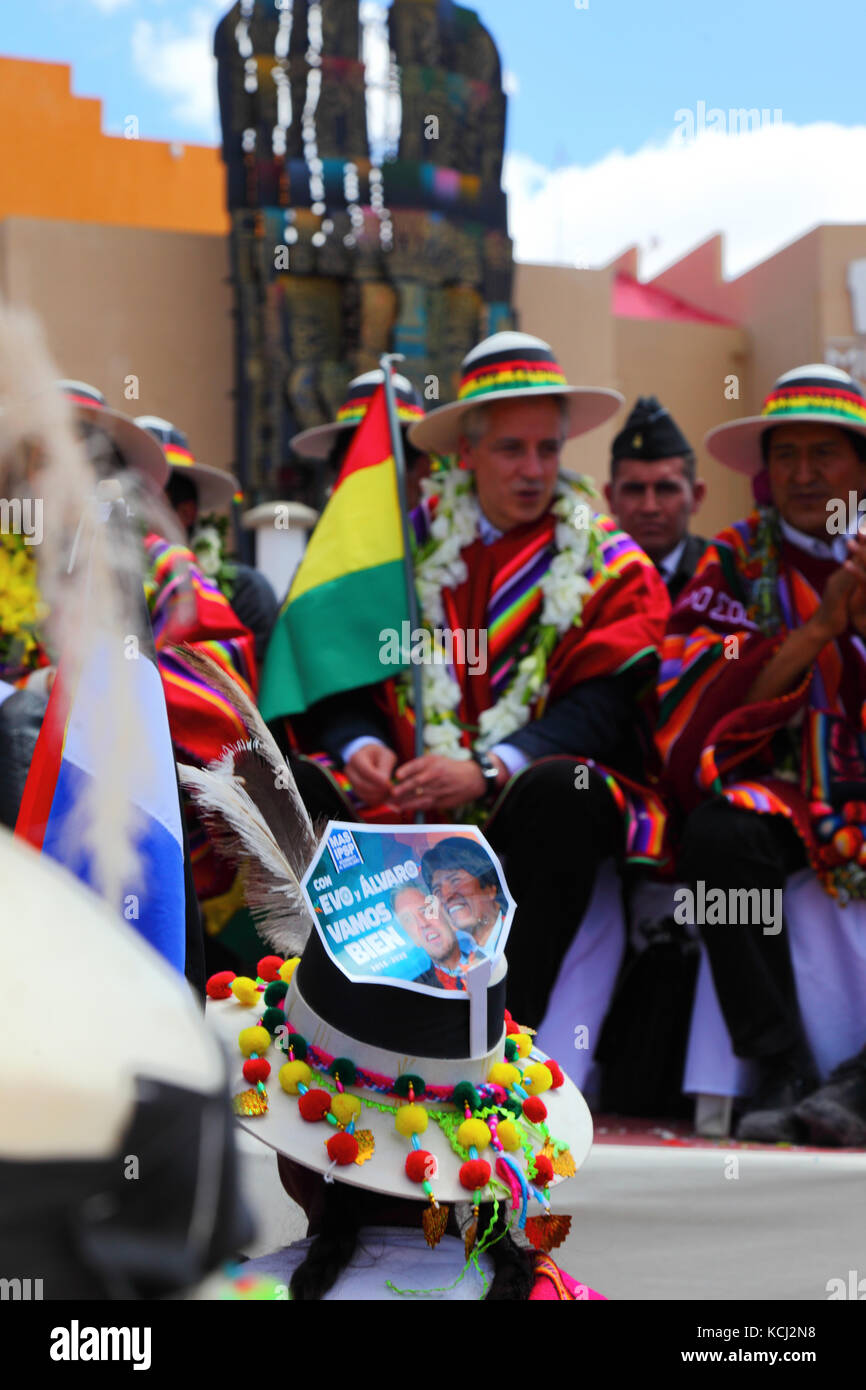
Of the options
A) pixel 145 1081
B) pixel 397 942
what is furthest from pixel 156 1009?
pixel 397 942

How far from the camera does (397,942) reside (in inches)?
60.0

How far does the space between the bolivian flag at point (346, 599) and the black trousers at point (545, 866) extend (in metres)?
0.46

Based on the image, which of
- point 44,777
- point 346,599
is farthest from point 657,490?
point 44,777

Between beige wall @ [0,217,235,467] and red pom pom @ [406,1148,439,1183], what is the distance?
924 centimetres

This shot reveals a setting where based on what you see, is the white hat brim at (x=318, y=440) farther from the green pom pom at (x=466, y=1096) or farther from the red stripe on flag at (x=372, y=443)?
the green pom pom at (x=466, y=1096)

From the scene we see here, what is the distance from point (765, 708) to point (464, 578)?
34.8 inches

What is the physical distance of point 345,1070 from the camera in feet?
5.00

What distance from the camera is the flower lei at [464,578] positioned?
3.53 metres

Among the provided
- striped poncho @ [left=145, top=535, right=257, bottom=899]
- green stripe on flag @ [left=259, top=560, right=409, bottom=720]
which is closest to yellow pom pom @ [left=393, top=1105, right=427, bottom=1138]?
striped poncho @ [left=145, top=535, right=257, bottom=899]

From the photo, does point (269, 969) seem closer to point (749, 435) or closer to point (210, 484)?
point (749, 435)

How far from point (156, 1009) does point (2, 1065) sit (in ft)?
0.19

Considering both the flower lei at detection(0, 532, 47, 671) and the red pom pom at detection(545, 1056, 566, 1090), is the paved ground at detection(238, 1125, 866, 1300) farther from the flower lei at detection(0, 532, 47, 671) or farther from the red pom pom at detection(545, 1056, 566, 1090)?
the flower lei at detection(0, 532, 47, 671)

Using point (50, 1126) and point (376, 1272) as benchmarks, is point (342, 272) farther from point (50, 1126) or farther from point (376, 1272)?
point (50, 1126)

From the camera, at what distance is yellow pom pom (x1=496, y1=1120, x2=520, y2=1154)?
154 centimetres
